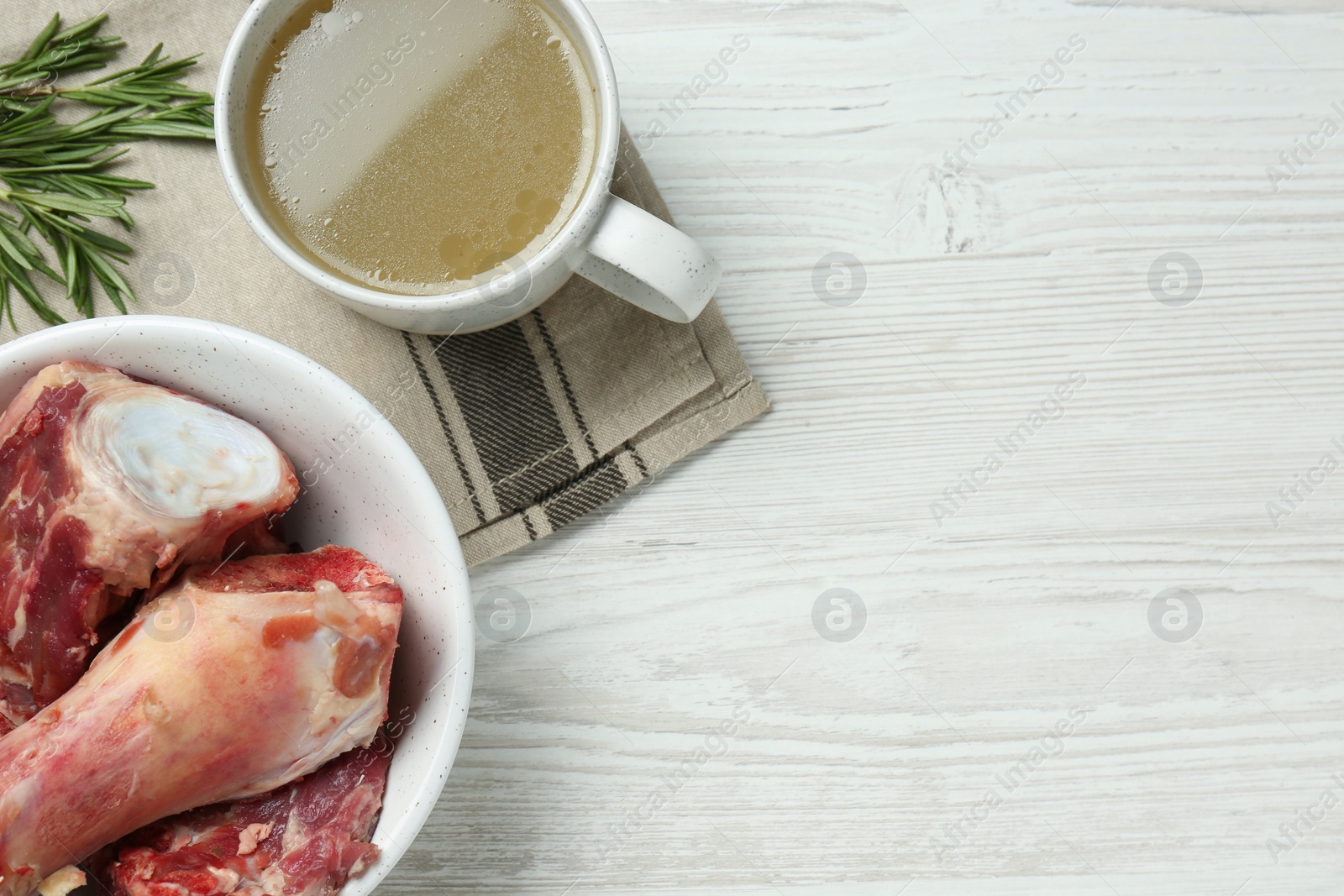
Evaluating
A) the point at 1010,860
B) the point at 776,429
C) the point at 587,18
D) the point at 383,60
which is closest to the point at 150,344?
the point at 383,60

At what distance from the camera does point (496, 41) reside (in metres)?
1.08

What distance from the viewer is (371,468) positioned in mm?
947

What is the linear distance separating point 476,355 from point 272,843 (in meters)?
0.60

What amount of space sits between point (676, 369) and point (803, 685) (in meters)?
0.46

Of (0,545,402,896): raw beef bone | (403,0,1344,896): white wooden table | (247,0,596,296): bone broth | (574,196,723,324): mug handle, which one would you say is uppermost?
(247,0,596,296): bone broth

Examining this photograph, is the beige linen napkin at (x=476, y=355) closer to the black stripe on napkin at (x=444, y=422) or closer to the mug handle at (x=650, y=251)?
the black stripe on napkin at (x=444, y=422)

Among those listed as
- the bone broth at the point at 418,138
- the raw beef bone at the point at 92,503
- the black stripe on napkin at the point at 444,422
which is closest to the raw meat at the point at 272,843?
the raw beef bone at the point at 92,503

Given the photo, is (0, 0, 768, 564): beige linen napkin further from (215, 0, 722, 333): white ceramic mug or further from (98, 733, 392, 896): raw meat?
(98, 733, 392, 896): raw meat

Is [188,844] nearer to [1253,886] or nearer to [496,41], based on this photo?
[496,41]

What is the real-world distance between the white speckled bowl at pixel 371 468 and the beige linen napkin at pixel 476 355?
272 mm

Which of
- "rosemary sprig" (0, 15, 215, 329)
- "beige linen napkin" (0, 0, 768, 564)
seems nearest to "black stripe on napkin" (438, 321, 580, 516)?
"beige linen napkin" (0, 0, 768, 564)

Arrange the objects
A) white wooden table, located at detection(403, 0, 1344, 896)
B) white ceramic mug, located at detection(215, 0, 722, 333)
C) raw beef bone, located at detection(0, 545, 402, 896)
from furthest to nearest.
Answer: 1. white wooden table, located at detection(403, 0, 1344, 896)
2. white ceramic mug, located at detection(215, 0, 722, 333)
3. raw beef bone, located at detection(0, 545, 402, 896)

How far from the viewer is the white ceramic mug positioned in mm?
1009

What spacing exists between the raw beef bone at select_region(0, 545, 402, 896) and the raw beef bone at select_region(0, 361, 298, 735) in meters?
0.04
